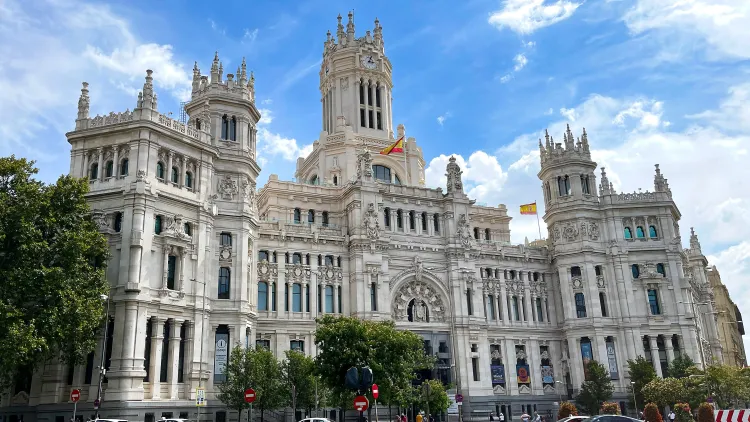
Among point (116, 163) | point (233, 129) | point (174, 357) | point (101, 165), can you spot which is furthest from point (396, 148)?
point (174, 357)

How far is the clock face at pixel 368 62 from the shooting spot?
91569 millimetres

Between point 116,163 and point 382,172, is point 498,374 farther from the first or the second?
point 116,163

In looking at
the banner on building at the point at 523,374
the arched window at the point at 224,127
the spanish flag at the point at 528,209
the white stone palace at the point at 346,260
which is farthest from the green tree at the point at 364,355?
the spanish flag at the point at 528,209

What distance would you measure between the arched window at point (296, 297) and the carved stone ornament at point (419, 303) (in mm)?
11099

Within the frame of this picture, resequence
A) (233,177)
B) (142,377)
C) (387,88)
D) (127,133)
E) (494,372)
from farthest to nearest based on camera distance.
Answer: (387,88)
(494,372)
(233,177)
(127,133)
(142,377)

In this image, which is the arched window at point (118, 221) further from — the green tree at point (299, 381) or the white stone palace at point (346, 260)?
the green tree at point (299, 381)

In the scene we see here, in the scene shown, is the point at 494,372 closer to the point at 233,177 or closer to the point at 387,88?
the point at 233,177

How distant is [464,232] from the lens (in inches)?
3009

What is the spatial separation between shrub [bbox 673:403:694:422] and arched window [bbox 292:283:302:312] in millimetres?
36397

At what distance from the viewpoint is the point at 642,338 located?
249 ft

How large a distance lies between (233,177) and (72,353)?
22169 mm

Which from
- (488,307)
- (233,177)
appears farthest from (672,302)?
(233,177)

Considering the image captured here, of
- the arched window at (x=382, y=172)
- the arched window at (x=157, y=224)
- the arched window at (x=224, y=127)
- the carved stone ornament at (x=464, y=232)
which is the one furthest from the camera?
the arched window at (x=382, y=172)

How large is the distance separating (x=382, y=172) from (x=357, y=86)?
46.1 feet
